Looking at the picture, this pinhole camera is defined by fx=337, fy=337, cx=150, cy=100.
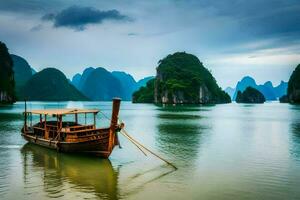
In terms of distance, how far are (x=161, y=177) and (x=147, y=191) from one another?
2752 millimetres

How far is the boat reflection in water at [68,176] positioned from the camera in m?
15.6

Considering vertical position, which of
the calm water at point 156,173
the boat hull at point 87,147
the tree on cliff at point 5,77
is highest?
the tree on cliff at point 5,77

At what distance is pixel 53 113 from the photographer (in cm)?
2602

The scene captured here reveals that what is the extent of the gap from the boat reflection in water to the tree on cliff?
457 ft

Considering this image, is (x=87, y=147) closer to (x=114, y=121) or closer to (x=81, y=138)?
(x=81, y=138)

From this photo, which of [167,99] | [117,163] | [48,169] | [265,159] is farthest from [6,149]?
[167,99]

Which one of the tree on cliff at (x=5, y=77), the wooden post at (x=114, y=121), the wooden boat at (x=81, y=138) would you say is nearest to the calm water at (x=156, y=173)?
the wooden boat at (x=81, y=138)

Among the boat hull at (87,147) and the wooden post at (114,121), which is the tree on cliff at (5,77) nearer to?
the boat hull at (87,147)

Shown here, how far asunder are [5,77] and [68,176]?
16154 cm

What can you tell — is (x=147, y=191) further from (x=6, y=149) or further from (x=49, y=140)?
(x=6, y=149)

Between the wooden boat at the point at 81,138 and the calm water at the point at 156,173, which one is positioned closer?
the calm water at the point at 156,173

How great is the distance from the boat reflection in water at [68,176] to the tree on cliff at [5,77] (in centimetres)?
13938

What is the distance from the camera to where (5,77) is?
6506 inches

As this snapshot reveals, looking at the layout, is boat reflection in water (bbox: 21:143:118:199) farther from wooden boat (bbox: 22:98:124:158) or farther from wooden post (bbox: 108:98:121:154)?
wooden post (bbox: 108:98:121:154)
